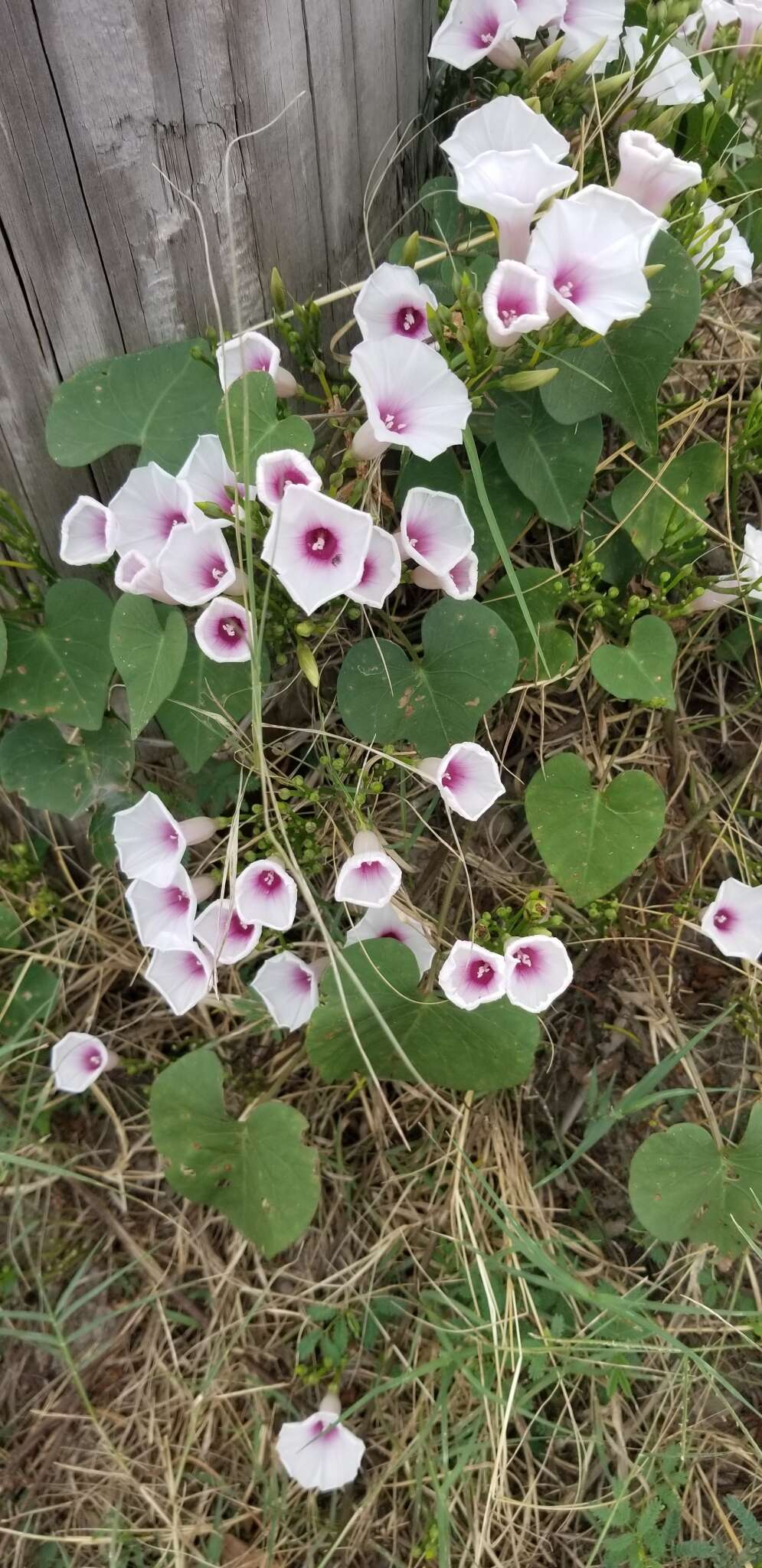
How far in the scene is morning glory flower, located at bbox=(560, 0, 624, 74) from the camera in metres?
1.56

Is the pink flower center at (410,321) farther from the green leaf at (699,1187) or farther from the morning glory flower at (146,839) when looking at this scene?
the green leaf at (699,1187)

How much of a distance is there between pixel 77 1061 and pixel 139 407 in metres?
1.40

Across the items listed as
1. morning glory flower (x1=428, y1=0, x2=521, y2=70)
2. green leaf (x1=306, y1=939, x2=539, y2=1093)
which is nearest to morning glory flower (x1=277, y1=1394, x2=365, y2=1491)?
green leaf (x1=306, y1=939, x2=539, y2=1093)

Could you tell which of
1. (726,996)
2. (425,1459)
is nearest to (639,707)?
(726,996)

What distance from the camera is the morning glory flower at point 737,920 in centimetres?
175

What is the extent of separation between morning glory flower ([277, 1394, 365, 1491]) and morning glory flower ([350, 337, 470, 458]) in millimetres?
1869

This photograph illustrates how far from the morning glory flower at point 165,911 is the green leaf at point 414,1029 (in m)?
0.28

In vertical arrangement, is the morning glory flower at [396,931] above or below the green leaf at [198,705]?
below

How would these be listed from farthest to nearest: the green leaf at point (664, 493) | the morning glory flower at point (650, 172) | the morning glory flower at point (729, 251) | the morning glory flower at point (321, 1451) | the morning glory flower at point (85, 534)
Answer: the morning glory flower at point (321, 1451), the green leaf at point (664, 493), the morning glory flower at point (729, 251), the morning glory flower at point (85, 534), the morning glory flower at point (650, 172)

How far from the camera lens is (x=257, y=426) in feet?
4.66

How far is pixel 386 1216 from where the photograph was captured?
204 centimetres

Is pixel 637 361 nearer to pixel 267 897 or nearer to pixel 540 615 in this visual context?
pixel 540 615

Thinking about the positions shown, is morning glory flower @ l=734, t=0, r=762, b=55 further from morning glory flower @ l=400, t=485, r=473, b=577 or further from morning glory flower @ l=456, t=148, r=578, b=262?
morning glory flower @ l=400, t=485, r=473, b=577

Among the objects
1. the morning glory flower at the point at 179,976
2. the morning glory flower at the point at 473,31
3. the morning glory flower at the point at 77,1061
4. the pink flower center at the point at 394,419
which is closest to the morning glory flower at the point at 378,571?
the pink flower center at the point at 394,419
